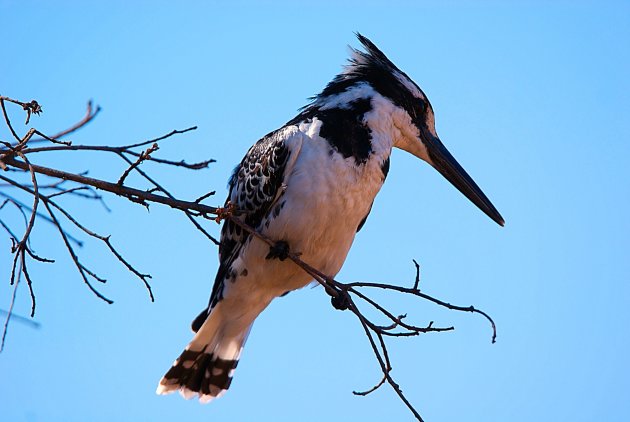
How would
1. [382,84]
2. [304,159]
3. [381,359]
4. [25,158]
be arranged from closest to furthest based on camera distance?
1. [25,158]
2. [381,359]
3. [304,159]
4. [382,84]

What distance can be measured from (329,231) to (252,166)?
0.55m

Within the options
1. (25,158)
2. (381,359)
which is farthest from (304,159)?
(25,158)

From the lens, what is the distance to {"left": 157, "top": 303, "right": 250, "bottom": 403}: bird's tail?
5508 millimetres

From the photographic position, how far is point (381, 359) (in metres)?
3.70

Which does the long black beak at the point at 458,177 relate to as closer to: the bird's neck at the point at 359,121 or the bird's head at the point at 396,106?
the bird's head at the point at 396,106

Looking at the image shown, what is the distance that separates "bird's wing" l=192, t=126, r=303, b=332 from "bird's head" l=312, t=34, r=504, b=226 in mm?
395

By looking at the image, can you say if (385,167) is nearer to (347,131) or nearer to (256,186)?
(347,131)

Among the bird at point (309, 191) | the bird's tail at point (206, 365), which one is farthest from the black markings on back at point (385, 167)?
the bird's tail at point (206, 365)

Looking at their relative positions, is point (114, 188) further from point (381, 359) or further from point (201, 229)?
point (381, 359)

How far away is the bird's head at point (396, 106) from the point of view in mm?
5012

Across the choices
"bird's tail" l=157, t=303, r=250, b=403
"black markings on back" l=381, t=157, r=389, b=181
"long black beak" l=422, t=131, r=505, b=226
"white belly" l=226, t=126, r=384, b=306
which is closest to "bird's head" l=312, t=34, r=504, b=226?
"long black beak" l=422, t=131, r=505, b=226

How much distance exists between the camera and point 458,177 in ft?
18.4

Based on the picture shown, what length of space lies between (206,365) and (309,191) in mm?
1627

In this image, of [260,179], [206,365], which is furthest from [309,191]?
[206,365]
